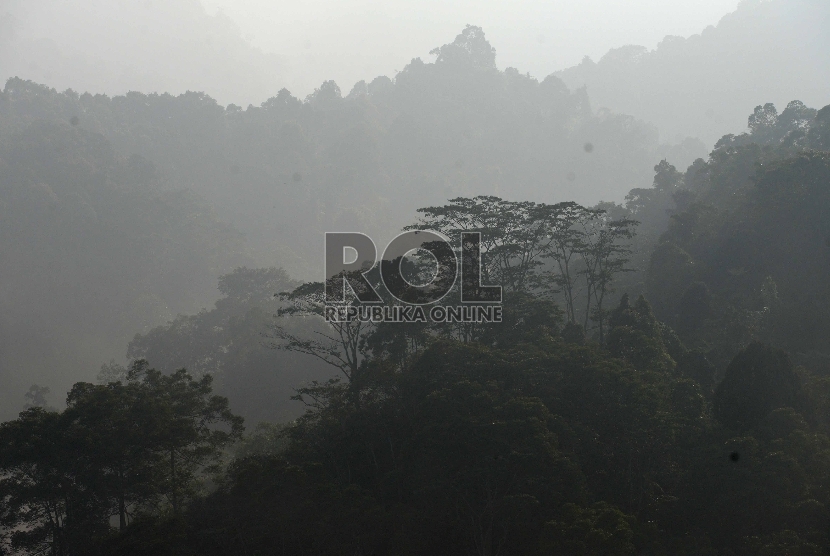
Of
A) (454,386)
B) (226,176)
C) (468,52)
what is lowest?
(454,386)

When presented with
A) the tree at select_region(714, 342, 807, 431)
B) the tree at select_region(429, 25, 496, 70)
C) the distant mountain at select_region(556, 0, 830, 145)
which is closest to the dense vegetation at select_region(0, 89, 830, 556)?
the tree at select_region(714, 342, 807, 431)

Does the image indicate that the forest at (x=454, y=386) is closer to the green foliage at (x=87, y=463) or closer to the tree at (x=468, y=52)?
the green foliage at (x=87, y=463)

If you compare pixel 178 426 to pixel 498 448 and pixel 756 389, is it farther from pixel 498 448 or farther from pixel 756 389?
pixel 756 389

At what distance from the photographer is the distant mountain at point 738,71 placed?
3487 inches

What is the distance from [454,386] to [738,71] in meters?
90.5

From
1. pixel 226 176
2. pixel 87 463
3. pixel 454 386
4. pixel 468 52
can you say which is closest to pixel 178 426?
pixel 87 463

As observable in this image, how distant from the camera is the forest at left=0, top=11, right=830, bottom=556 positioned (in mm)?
12852

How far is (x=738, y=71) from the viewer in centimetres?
8938

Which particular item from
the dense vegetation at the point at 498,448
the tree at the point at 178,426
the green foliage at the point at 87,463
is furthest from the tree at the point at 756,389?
the green foliage at the point at 87,463

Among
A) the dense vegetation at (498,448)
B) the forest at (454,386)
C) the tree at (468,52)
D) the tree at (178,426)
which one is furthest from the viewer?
the tree at (468,52)

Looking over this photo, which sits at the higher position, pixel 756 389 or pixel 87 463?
pixel 756 389

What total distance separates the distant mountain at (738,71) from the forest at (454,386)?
53.2 metres

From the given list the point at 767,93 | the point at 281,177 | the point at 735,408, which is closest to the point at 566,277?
the point at 735,408

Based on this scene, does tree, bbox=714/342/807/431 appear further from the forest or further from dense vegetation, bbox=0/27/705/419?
dense vegetation, bbox=0/27/705/419
